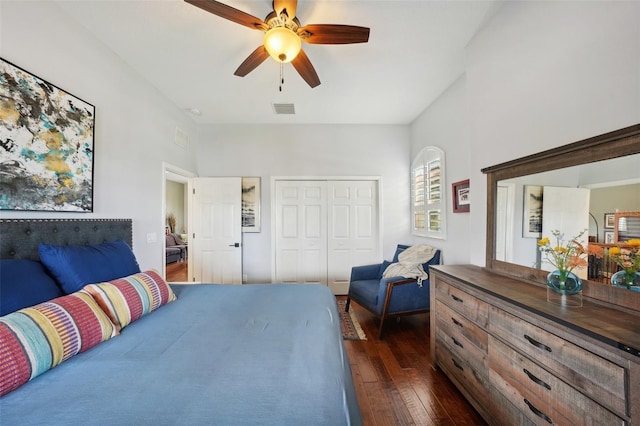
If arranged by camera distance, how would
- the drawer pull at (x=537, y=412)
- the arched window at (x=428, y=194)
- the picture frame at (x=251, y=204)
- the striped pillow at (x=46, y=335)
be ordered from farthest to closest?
1. the picture frame at (x=251, y=204)
2. the arched window at (x=428, y=194)
3. the drawer pull at (x=537, y=412)
4. the striped pillow at (x=46, y=335)

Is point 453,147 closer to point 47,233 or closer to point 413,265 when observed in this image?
point 413,265

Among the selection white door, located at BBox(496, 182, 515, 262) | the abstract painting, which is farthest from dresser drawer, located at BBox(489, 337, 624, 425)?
the abstract painting

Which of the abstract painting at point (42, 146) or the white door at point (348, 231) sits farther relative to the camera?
the white door at point (348, 231)

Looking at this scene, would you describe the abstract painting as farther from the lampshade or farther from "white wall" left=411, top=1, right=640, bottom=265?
"white wall" left=411, top=1, right=640, bottom=265

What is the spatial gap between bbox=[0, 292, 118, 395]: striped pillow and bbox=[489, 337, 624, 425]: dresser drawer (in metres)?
2.05

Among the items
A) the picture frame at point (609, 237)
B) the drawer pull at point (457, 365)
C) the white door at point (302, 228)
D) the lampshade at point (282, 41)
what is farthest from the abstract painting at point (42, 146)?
the picture frame at point (609, 237)

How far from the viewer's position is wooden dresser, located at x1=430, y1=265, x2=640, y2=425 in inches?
32.6

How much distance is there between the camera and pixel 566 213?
55.4 inches

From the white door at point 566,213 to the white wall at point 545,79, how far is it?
0.30m

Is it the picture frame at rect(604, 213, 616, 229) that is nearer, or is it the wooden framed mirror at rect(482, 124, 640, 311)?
the wooden framed mirror at rect(482, 124, 640, 311)

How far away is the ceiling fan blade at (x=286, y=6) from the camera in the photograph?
5.11 ft

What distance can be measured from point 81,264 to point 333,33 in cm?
220

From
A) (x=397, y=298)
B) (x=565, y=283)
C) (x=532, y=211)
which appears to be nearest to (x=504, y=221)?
(x=532, y=211)

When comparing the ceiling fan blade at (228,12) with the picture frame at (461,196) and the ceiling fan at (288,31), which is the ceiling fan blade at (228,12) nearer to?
the ceiling fan at (288,31)
